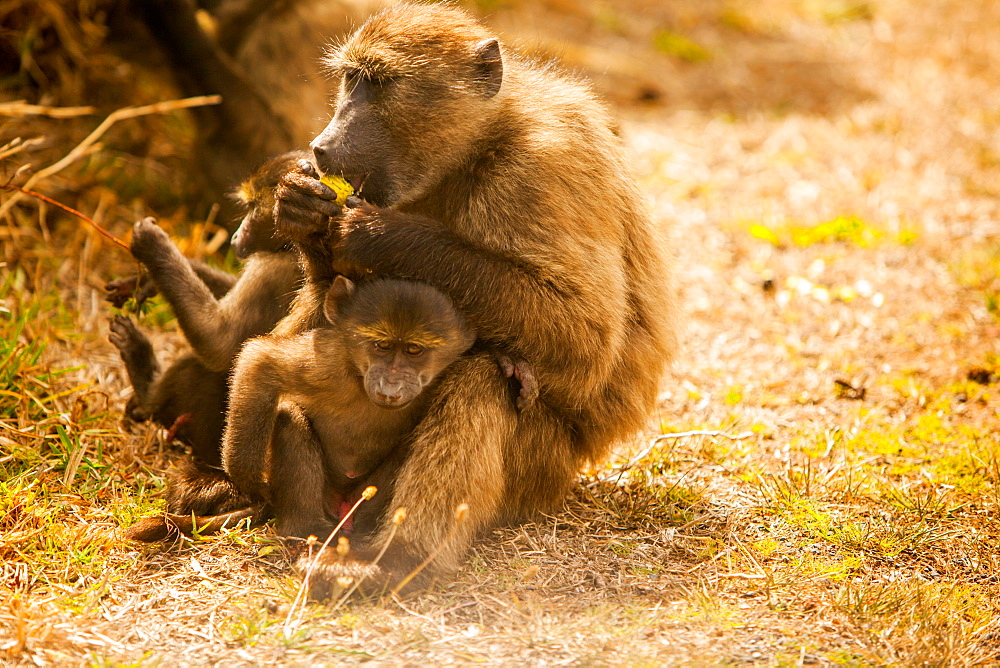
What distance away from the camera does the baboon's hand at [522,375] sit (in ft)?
10.1

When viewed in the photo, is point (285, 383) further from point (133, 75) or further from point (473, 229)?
point (133, 75)

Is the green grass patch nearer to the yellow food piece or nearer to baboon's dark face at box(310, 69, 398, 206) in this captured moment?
baboon's dark face at box(310, 69, 398, 206)

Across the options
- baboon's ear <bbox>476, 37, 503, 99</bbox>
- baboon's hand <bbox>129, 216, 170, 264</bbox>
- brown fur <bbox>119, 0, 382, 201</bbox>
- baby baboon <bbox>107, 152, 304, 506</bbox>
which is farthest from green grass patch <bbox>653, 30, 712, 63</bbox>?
baboon's hand <bbox>129, 216, 170, 264</bbox>

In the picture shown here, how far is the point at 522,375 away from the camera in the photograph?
10.1 feet

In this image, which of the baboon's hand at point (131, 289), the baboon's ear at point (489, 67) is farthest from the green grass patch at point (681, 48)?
the baboon's hand at point (131, 289)

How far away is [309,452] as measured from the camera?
3086mm

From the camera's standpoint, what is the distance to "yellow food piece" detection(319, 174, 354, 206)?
3.20 m

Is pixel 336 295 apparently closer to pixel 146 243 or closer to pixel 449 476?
pixel 449 476

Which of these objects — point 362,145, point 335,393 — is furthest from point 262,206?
point 335,393

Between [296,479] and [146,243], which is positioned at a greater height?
[146,243]

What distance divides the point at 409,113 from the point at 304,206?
52cm

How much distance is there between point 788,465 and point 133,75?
16.1 feet

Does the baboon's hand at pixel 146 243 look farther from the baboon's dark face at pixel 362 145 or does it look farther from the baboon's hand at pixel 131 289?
the baboon's dark face at pixel 362 145

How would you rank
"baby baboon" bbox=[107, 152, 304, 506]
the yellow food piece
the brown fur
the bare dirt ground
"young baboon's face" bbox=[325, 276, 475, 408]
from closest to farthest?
the bare dirt ground → "young baboon's face" bbox=[325, 276, 475, 408] → the yellow food piece → "baby baboon" bbox=[107, 152, 304, 506] → the brown fur
